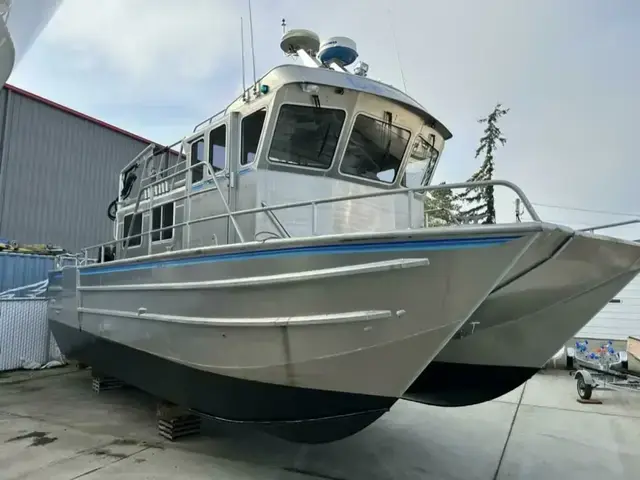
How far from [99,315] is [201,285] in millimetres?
2473

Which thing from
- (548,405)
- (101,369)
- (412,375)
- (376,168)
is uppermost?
(376,168)

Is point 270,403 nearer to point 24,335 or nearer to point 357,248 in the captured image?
point 357,248

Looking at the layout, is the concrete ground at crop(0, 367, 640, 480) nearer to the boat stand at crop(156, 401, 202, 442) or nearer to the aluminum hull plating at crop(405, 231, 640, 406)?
the boat stand at crop(156, 401, 202, 442)

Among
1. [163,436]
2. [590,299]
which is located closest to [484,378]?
[590,299]

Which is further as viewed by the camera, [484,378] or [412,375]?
[484,378]

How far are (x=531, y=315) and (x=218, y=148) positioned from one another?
9.94 feet

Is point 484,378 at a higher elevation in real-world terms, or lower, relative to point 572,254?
lower

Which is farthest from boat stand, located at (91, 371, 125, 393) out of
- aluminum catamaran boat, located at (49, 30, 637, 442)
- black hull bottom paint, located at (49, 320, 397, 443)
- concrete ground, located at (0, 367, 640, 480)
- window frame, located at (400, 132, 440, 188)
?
window frame, located at (400, 132, 440, 188)

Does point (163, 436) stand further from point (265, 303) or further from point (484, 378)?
point (484, 378)

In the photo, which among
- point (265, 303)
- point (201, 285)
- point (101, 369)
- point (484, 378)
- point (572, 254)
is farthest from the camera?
point (101, 369)

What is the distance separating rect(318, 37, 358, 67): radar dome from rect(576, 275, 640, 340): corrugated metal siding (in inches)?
322

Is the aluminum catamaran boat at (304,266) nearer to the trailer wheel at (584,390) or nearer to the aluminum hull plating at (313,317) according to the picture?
the aluminum hull plating at (313,317)

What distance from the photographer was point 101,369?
20.3 feet

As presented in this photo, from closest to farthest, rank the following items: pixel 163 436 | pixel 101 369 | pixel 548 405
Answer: pixel 163 436
pixel 101 369
pixel 548 405
